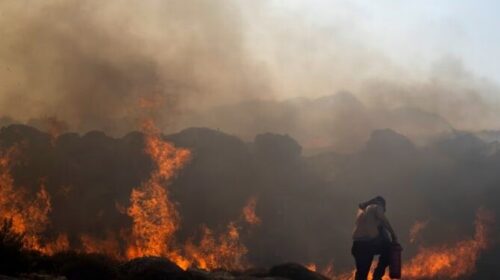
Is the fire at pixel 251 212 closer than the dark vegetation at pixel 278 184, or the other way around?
the dark vegetation at pixel 278 184

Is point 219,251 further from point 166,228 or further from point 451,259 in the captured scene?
point 451,259

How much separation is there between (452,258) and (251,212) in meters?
12.9

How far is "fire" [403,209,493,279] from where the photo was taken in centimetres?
2956

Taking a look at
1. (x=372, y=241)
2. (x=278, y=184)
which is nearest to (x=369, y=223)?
(x=372, y=241)

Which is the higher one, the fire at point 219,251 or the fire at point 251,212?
the fire at point 251,212

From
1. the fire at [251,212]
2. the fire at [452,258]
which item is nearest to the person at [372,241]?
the fire at [452,258]

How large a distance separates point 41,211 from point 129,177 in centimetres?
604

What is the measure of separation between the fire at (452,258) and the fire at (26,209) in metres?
21.1

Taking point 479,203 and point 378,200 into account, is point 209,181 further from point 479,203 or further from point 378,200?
point 378,200

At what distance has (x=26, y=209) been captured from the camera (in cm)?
3209

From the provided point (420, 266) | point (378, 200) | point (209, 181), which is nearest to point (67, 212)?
point (209, 181)

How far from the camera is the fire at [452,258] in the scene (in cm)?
2956

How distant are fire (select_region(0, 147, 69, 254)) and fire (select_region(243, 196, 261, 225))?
Result: 11.5 metres

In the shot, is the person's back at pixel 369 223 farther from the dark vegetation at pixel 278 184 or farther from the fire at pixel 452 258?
the dark vegetation at pixel 278 184
